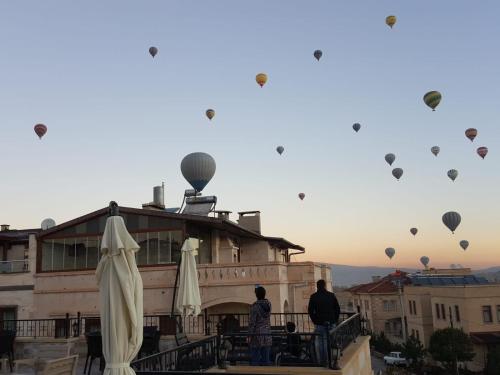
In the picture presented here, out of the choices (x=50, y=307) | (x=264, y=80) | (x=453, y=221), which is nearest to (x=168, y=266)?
(x=50, y=307)

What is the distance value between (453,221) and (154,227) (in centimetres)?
4680

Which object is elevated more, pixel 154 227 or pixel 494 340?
pixel 154 227

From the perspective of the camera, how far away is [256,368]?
31.2 feet

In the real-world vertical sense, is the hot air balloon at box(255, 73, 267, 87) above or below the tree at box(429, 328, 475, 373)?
above

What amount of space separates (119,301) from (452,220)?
2310 inches

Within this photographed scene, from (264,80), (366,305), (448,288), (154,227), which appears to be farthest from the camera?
(366,305)

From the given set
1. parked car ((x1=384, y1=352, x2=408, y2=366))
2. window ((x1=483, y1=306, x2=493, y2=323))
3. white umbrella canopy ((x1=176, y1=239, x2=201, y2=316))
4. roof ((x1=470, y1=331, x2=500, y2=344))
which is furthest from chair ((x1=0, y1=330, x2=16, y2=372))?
parked car ((x1=384, y1=352, x2=408, y2=366))

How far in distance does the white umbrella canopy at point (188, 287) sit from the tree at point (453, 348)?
40.7 m

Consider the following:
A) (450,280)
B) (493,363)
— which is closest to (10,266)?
(493,363)

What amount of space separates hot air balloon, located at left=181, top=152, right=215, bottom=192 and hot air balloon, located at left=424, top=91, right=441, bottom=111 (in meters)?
19.9

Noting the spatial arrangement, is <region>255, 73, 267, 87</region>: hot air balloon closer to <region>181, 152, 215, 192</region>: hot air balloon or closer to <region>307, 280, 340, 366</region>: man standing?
<region>181, 152, 215, 192</region>: hot air balloon

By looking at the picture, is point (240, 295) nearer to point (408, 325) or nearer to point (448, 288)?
point (448, 288)

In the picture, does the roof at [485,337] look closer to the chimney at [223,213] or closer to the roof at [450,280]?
the roof at [450,280]

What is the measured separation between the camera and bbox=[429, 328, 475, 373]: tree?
47875mm
